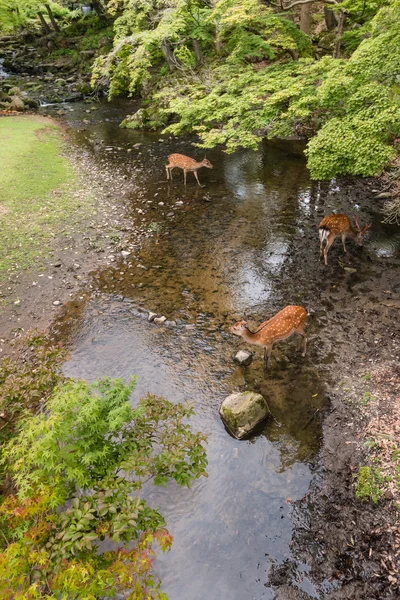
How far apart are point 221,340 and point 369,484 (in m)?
3.39

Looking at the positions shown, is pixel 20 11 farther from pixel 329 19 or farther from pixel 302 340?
pixel 302 340

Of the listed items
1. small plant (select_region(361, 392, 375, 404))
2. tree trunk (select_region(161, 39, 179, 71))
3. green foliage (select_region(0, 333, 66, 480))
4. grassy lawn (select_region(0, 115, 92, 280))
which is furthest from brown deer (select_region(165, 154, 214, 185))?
small plant (select_region(361, 392, 375, 404))

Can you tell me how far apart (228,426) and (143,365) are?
2.00 metres

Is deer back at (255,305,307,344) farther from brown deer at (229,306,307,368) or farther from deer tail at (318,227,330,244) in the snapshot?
deer tail at (318,227,330,244)

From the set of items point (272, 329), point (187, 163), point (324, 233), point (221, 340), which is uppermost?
point (187, 163)

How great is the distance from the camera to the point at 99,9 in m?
31.3

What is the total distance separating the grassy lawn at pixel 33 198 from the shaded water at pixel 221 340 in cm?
198

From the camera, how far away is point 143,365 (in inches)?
268

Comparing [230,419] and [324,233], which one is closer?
[230,419]

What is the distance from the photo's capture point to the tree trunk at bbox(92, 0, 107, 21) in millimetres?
30922

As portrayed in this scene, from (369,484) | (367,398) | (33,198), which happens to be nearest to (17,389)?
(369,484)

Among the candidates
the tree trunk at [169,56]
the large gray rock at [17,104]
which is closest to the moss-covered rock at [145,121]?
the tree trunk at [169,56]

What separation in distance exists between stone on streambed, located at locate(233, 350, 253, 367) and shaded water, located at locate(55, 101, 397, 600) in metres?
0.11

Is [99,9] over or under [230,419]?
over
